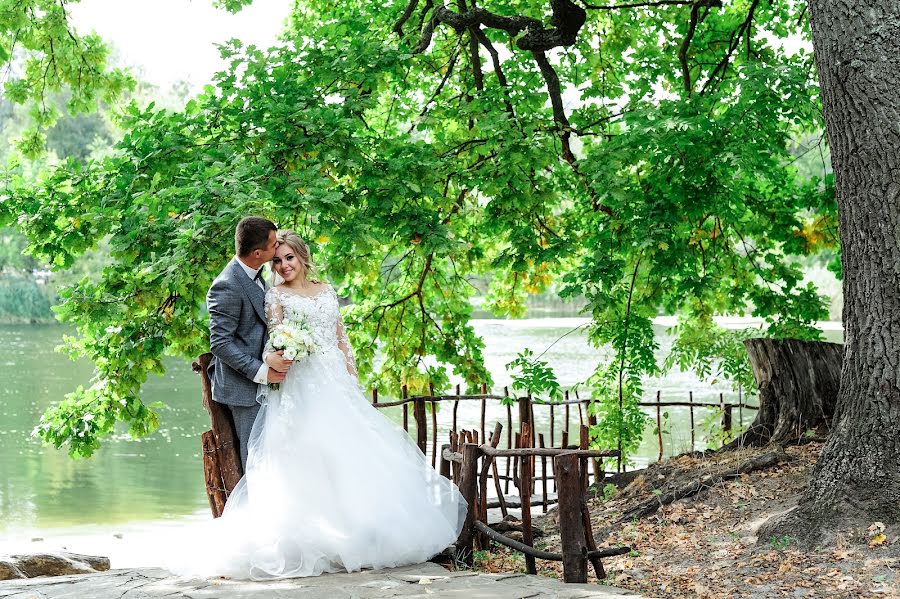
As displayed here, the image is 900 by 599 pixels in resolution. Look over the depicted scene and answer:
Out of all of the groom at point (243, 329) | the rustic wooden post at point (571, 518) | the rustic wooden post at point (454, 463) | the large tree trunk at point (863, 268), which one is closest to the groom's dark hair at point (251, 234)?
the groom at point (243, 329)

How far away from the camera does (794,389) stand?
7250 mm

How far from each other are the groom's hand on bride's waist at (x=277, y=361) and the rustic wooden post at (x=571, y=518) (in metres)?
1.51

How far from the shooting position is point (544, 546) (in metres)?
5.82

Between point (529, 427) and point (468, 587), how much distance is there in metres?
2.01

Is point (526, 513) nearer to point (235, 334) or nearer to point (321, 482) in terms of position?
point (321, 482)

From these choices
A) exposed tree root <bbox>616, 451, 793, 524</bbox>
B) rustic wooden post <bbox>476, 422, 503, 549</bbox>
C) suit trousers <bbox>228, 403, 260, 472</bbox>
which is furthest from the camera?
exposed tree root <bbox>616, 451, 793, 524</bbox>

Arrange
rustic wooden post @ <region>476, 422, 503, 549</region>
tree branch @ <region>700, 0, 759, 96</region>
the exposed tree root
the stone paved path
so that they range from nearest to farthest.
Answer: the stone paved path → rustic wooden post @ <region>476, 422, 503, 549</region> → the exposed tree root → tree branch @ <region>700, 0, 759, 96</region>

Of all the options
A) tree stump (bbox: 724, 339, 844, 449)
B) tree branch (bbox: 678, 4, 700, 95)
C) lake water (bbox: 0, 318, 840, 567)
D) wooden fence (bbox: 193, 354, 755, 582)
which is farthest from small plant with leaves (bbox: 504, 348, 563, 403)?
tree branch (bbox: 678, 4, 700, 95)

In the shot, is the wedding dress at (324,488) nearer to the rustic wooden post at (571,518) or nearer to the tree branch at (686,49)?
the rustic wooden post at (571,518)

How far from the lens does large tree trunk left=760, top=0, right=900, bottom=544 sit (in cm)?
481

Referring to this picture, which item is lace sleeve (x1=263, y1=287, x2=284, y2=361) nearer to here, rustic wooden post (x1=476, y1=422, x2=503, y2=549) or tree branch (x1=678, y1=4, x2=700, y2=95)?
rustic wooden post (x1=476, y1=422, x2=503, y2=549)

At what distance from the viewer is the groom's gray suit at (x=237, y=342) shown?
488 centimetres

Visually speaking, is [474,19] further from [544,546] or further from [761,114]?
[544,546]

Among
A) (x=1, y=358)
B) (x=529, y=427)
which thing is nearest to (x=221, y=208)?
(x=529, y=427)
